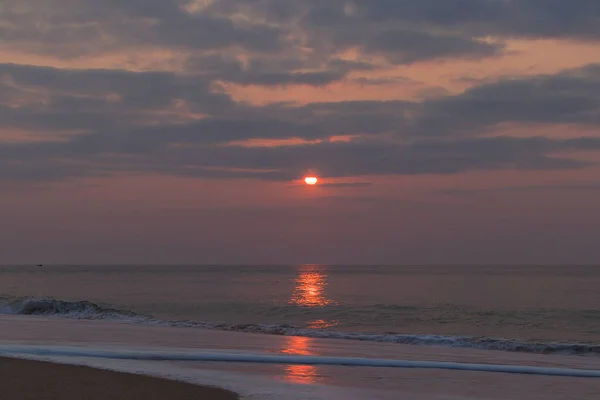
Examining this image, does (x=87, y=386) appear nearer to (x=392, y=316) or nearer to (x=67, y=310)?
(x=392, y=316)

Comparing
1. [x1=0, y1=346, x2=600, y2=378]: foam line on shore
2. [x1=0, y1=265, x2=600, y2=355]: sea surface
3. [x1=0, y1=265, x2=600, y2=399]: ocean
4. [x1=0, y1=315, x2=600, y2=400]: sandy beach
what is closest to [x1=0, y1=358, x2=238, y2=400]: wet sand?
[x1=0, y1=315, x2=600, y2=400]: sandy beach

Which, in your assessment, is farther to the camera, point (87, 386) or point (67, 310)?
point (67, 310)

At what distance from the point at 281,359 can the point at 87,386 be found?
6.16 metres

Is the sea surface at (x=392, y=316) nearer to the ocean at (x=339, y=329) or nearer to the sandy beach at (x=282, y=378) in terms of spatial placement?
the ocean at (x=339, y=329)

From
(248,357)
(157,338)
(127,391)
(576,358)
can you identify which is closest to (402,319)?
(576,358)

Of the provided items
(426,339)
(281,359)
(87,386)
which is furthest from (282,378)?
(426,339)

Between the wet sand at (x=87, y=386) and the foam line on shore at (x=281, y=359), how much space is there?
3112mm

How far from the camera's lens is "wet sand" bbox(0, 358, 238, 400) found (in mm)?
9852

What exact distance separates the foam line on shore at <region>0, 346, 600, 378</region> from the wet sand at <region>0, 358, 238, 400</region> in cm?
311

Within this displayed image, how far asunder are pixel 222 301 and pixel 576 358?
32892 millimetres

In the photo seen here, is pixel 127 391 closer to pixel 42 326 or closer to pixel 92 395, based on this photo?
pixel 92 395

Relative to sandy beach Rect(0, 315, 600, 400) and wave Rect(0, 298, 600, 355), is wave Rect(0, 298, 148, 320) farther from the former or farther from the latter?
sandy beach Rect(0, 315, 600, 400)

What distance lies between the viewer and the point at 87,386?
10.6 meters

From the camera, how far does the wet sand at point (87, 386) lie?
9.85 metres
